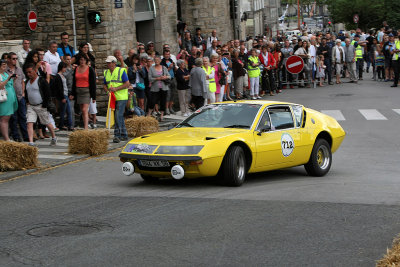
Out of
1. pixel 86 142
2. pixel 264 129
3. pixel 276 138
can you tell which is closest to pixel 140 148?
pixel 264 129

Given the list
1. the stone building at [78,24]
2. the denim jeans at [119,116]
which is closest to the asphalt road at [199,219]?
the denim jeans at [119,116]

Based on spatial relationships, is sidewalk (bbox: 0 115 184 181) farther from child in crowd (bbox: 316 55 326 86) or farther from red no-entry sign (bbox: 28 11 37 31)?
child in crowd (bbox: 316 55 326 86)

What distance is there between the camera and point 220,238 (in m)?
8.47

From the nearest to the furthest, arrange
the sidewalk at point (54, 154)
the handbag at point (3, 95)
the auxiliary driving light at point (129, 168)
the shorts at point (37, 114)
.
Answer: the auxiliary driving light at point (129, 168), the sidewalk at point (54, 154), the handbag at point (3, 95), the shorts at point (37, 114)

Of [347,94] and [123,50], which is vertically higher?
[123,50]

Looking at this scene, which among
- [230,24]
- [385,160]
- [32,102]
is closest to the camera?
[385,160]

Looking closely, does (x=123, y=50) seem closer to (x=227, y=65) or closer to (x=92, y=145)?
(x=227, y=65)

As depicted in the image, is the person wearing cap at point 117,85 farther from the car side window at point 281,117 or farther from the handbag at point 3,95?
the car side window at point 281,117

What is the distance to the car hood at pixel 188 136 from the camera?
11.9 meters

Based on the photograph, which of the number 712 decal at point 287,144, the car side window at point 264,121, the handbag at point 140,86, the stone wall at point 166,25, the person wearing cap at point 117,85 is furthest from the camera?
the stone wall at point 166,25

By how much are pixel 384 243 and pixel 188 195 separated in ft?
12.0

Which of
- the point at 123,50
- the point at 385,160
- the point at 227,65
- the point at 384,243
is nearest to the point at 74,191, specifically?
the point at 384,243

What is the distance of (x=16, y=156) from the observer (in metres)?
14.5

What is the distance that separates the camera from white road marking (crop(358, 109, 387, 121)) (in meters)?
23.9
